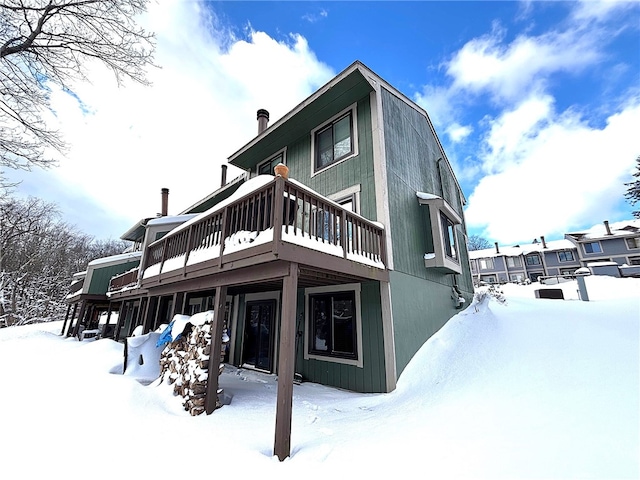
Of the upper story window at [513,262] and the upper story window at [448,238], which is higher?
the upper story window at [513,262]

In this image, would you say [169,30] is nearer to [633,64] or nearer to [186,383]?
[186,383]

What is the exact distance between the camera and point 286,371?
11.8 ft

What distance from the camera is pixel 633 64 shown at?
25.7ft

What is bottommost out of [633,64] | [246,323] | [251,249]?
[246,323]

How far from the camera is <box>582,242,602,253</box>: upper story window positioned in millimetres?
32625

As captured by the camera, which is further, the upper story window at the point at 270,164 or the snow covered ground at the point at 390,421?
the upper story window at the point at 270,164

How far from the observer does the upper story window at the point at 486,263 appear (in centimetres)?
4052

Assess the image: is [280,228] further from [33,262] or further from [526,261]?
[526,261]

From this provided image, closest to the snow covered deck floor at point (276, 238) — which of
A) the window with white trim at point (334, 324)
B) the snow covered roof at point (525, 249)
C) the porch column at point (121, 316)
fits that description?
the window with white trim at point (334, 324)

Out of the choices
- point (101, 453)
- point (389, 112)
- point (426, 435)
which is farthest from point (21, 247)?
point (426, 435)

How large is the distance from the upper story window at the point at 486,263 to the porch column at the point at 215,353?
4443cm

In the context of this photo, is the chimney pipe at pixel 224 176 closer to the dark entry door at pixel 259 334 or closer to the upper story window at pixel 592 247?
the dark entry door at pixel 259 334

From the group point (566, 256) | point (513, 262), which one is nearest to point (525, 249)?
point (513, 262)

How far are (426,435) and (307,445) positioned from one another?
1.47 meters
